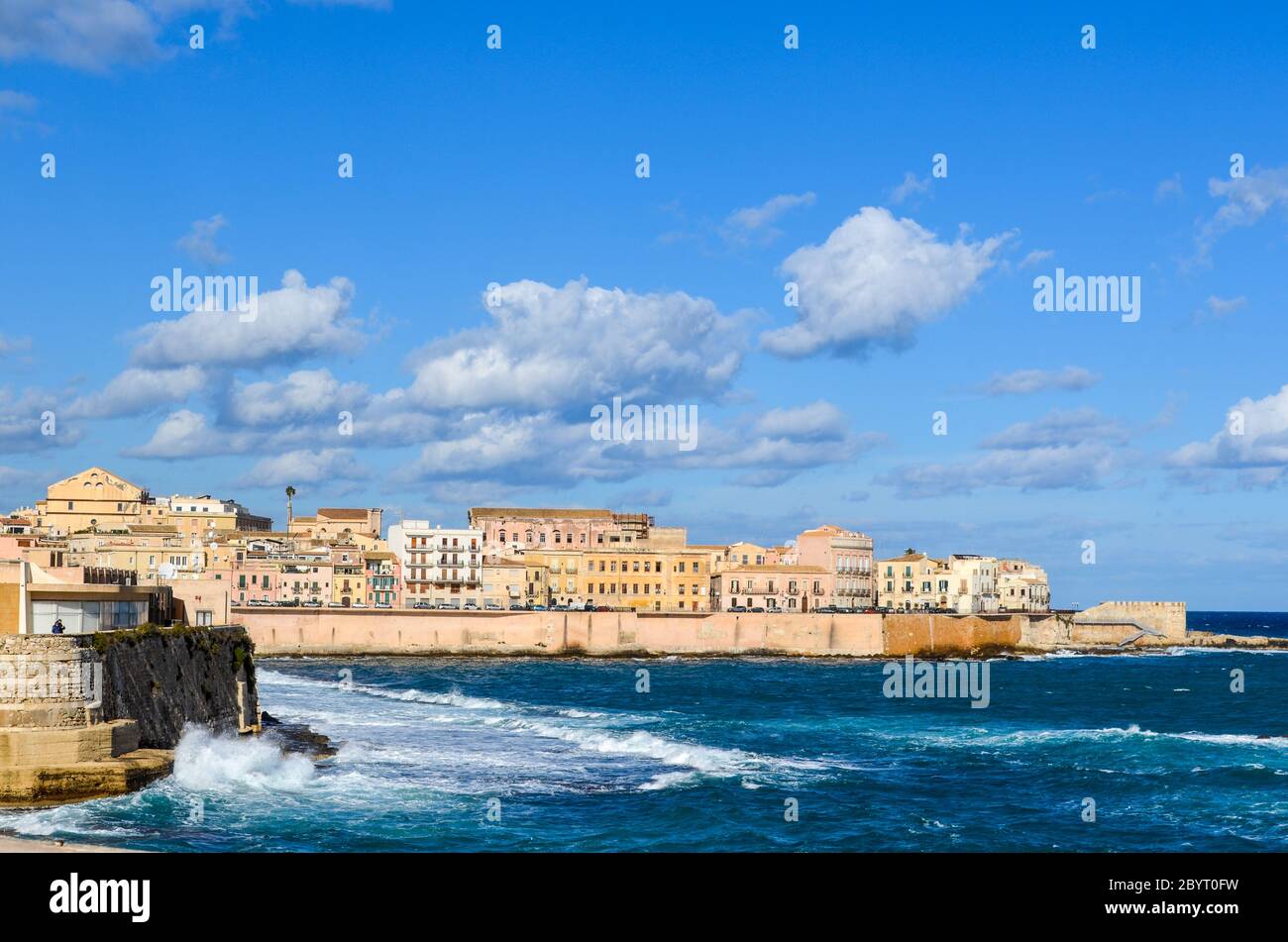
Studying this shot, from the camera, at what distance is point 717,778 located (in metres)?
35.8

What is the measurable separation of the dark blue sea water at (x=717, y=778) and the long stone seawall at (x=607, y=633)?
1116 inches

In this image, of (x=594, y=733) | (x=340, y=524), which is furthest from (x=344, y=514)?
(x=594, y=733)

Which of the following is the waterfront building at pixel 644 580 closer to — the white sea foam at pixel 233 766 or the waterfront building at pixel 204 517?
the waterfront building at pixel 204 517

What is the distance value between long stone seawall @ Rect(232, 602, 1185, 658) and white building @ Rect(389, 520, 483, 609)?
31.9 ft

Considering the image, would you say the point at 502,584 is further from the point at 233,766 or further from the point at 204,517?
the point at 233,766

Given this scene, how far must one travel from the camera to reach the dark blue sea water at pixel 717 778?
2709cm

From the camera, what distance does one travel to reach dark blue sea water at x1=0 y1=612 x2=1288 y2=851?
27.1m

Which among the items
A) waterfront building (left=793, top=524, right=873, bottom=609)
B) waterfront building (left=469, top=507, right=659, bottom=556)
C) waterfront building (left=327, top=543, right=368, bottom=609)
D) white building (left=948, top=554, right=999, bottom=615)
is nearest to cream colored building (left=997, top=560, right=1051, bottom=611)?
white building (left=948, top=554, right=999, bottom=615)

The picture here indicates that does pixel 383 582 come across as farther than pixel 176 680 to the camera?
Yes

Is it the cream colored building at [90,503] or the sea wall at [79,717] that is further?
the cream colored building at [90,503]

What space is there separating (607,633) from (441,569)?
16.7m

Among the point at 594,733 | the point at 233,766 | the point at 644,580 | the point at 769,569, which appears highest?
the point at 769,569

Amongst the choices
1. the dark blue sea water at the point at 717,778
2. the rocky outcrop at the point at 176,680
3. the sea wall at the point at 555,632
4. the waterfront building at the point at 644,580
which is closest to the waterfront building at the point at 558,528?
the waterfront building at the point at 644,580

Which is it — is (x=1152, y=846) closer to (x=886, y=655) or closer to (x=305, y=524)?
(x=886, y=655)
